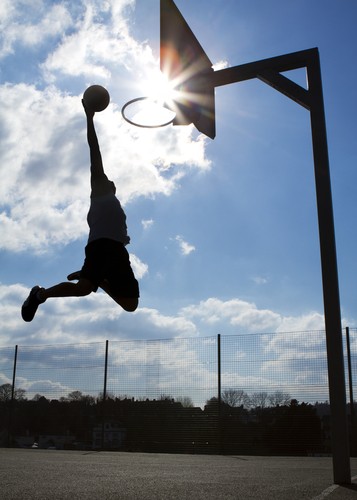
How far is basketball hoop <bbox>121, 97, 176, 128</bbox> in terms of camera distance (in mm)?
5777

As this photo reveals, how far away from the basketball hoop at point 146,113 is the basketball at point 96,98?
138 centimetres

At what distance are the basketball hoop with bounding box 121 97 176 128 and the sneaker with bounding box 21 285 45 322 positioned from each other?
2.50 meters

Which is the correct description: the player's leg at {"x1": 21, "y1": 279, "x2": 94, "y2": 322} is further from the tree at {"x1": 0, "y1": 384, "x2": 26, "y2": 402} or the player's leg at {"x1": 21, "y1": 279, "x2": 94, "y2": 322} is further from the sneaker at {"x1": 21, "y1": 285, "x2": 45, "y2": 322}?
the tree at {"x1": 0, "y1": 384, "x2": 26, "y2": 402}

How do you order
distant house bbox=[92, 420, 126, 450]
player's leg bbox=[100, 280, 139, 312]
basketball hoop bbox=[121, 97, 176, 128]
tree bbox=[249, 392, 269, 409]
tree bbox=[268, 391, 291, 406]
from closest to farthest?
player's leg bbox=[100, 280, 139, 312] → basketball hoop bbox=[121, 97, 176, 128] → tree bbox=[268, 391, 291, 406] → tree bbox=[249, 392, 269, 409] → distant house bbox=[92, 420, 126, 450]

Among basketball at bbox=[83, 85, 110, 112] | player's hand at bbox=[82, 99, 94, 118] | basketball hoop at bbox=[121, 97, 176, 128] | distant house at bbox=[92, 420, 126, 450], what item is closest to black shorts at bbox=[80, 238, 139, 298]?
player's hand at bbox=[82, 99, 94, 118]

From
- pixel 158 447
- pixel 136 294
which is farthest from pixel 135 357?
pixel 136 294

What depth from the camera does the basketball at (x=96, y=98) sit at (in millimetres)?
4328

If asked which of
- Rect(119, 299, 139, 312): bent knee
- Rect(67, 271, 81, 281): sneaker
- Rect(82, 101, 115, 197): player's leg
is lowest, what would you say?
Rect(119, 299, 139, 312): bent knee

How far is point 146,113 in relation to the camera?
5.95m

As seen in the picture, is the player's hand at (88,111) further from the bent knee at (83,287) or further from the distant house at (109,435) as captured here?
the distant house at (109,435)

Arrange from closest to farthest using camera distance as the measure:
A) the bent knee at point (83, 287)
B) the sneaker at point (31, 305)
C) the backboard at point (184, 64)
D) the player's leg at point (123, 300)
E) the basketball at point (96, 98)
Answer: the bent knee at point (83, 287), the player's leg at point (123, 300), the sneaker at point (31, 305), the basketball at point (96, 98), the backboard at point (184, 64)

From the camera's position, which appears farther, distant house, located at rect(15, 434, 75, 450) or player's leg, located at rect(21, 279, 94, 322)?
distant house, located at rect(15, 434, 75, 450)

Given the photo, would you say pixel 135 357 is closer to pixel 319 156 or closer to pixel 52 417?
pixel 52 417

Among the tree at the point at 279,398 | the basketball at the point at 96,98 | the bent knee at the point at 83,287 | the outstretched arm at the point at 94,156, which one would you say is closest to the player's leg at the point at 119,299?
the bent knee at the point at 83,287
